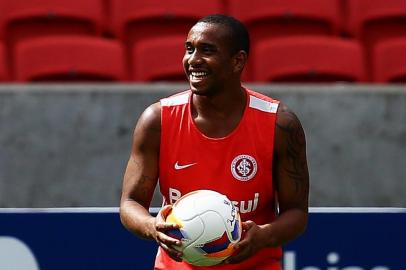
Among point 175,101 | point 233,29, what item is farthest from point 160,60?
point 233,29

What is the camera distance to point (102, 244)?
227 inches

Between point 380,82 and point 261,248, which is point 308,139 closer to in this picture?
point 380,82

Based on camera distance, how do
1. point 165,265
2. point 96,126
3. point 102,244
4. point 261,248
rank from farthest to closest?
point 96,126, point 102,244, point 165,265, point 261,248

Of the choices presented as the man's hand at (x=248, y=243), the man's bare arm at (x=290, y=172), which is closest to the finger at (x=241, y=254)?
the man's hand at (x=248, y=243)

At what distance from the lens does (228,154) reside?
15.6 ft

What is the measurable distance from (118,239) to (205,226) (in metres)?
1.52

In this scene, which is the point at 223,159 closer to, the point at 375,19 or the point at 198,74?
the point at 198,74

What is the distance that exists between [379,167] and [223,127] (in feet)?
9.47

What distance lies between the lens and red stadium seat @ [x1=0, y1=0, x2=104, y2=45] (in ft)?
26.9

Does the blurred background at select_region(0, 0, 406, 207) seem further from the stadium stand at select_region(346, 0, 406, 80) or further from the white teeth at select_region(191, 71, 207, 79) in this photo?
the white teeth at select_region(191, 71, 207, 79)

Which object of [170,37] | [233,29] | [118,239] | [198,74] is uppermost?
[233,29]

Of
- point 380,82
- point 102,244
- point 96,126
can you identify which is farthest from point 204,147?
point 380,82

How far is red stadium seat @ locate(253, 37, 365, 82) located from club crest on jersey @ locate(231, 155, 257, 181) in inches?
131

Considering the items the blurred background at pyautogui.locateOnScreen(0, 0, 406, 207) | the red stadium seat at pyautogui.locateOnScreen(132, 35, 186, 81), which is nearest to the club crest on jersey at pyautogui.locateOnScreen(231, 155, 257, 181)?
the blurred background at pyautogui.locateOnScreen(0, 0, 406, 207)
